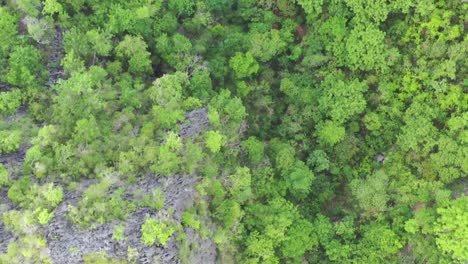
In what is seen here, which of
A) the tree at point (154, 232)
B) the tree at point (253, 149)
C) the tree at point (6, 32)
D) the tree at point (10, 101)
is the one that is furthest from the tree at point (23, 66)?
the tree at point (253, 149)

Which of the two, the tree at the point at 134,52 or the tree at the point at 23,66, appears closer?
the tree at the point at 23,66

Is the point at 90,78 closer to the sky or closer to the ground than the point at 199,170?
closer to the sky

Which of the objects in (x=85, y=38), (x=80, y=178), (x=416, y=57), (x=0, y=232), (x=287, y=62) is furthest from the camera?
(x=287, y=62)

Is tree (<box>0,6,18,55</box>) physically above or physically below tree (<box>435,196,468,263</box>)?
above

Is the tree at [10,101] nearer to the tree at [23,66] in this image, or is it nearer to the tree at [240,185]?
the tree at [23,66]

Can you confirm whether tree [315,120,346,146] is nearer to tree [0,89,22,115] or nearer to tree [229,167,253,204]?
tree [229,167,253,204]

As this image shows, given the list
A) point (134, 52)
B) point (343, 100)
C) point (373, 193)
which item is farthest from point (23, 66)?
point (373, 193)

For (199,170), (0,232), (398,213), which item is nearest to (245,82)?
(199,170)

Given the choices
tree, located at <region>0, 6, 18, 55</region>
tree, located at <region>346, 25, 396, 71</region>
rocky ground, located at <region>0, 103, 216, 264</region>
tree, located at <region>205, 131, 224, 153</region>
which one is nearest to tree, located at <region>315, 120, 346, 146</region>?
tree, located at <region>346, 25, 396, 71</region>

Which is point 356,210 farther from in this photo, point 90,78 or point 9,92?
point 9,92
